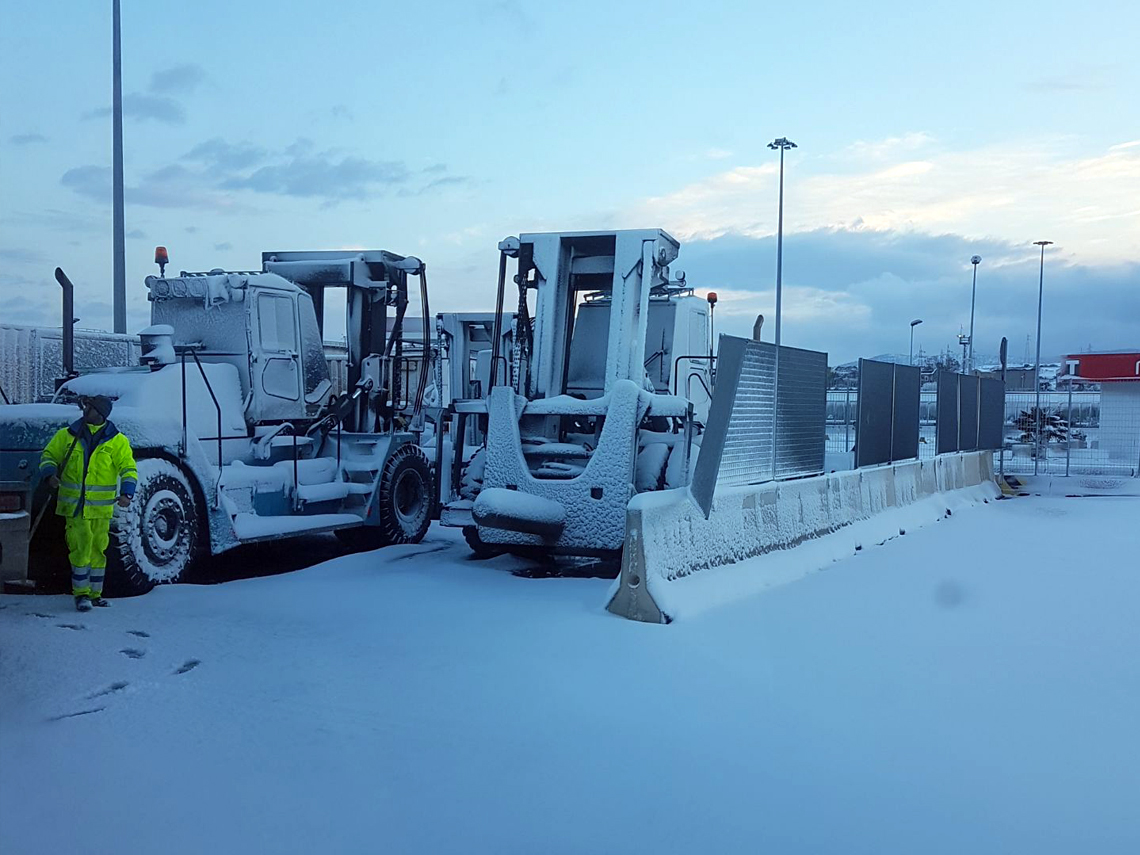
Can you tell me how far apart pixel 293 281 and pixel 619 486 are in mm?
5013

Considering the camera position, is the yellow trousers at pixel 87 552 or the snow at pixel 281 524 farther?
the snow at pixel 281 524

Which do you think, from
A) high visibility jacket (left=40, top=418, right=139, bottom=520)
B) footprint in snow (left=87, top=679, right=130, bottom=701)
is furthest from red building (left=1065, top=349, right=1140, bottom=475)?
footprint in snow (left=87, top=679, right=130, bottom=701)

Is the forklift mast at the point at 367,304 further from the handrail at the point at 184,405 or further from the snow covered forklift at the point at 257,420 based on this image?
the handrail at the point at 184,405

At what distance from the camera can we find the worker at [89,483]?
26.5ft

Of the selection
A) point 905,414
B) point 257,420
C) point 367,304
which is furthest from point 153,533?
point 905,414

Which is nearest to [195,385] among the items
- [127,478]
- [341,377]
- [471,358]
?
[127,478]

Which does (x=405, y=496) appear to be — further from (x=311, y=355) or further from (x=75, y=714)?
(x=75, y=714)

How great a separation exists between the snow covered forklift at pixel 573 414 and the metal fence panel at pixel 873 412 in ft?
10.7

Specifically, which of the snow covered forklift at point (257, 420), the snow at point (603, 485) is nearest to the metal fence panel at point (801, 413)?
the snow at point (603, 485)

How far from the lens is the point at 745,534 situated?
31.0 feet

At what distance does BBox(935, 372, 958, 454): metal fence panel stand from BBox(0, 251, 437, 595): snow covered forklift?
9.28m

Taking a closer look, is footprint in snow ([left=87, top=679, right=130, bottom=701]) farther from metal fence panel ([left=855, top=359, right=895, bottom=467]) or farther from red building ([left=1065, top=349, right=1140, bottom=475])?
red building ([left=1065, top=349, right=1140, bottom=475])

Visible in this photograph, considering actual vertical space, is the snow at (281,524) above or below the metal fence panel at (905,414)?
below

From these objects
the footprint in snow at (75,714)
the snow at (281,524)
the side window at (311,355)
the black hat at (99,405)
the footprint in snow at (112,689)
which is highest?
the side window at (311,355)
